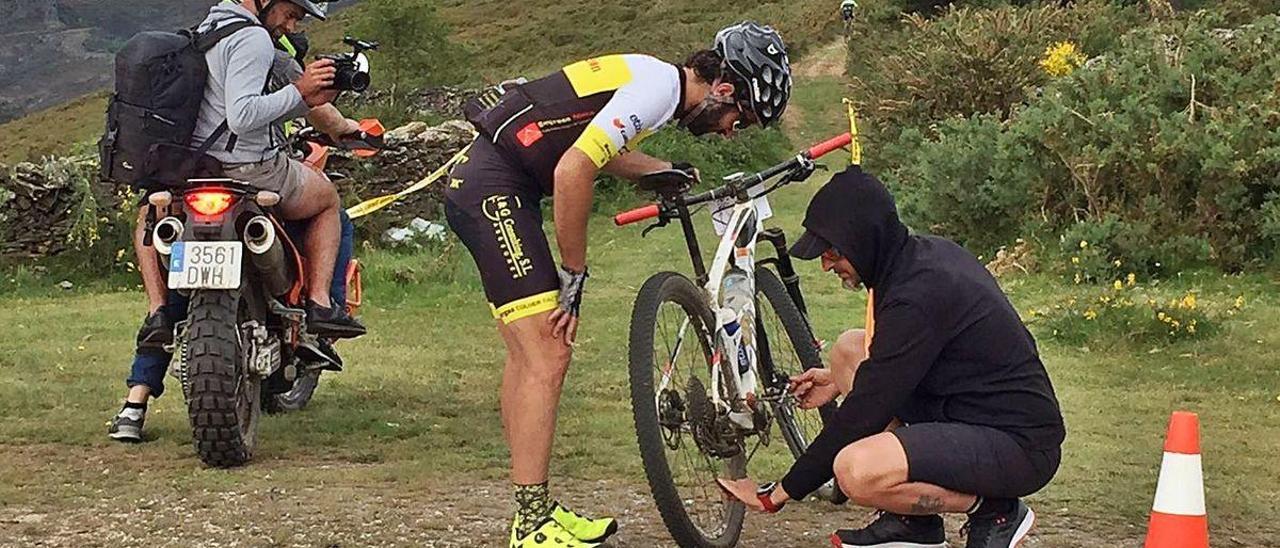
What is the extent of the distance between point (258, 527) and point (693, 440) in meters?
1.28

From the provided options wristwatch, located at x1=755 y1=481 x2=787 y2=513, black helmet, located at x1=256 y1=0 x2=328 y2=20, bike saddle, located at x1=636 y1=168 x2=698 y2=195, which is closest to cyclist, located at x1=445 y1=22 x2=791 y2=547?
bike saddle, located at x1=636 y1=168 x2=698 y2=195

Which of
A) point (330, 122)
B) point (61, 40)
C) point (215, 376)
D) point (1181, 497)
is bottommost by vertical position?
point (1181, 497)

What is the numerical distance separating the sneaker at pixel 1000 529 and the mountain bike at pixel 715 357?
2.42 feet

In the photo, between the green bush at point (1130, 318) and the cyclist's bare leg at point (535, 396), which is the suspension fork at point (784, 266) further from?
the green bush at point (1130, 318)

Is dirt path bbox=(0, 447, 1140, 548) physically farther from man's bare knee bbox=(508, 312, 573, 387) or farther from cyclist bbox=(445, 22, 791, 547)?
man's bare knee bbox=(508, 312, 573, 387)

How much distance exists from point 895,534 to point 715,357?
0.75 metres

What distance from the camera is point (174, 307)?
542 centimetres

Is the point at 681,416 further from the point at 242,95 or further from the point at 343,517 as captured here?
the point at 242,95

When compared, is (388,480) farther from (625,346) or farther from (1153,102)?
(1153,102)

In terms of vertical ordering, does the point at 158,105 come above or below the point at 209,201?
above

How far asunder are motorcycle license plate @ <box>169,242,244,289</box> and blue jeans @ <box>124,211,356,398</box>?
1.23 feet

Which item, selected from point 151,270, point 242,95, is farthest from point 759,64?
point 151,270

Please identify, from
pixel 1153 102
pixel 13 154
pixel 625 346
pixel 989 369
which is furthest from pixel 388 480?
pixel 13 154

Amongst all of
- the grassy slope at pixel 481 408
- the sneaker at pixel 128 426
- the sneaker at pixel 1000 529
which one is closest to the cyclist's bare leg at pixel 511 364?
the grassy slope at pixel 481 408
